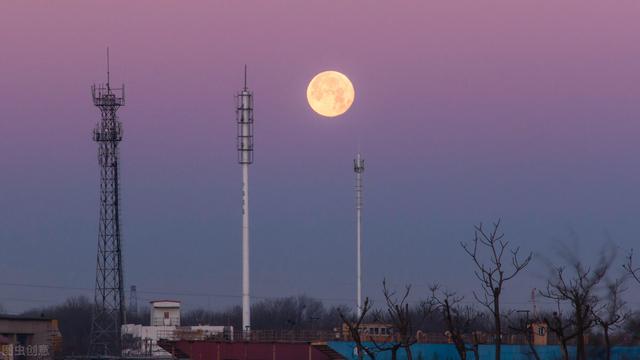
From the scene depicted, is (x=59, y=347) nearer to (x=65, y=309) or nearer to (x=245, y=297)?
(x=245, y=297)

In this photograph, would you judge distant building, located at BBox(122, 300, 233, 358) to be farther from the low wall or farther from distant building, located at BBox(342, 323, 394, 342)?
the low wall

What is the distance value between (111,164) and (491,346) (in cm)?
3909

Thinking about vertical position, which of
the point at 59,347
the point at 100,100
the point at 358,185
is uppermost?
the point at 100,100

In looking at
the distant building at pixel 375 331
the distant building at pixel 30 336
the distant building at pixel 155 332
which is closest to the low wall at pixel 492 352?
the distant building at pixel 375 331

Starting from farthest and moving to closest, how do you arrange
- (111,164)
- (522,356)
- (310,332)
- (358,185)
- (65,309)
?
(65,309) < (111,164) < (358,185) < (310,332) < (522,356)

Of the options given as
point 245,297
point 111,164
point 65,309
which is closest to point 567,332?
point 245,297

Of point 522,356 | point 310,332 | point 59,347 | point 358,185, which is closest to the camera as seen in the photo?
point 522,356

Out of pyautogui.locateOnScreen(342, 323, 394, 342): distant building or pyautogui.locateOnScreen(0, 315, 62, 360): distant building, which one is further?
pyautogui.locateOnScreen(0, 315, 62, 360): distant building

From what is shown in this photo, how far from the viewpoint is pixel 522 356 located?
241ft

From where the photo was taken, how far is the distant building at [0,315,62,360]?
101 meters

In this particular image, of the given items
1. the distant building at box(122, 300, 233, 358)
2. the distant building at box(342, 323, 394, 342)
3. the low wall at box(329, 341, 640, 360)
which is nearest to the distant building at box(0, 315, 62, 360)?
the distant building at box(122, 300, 233, 358)

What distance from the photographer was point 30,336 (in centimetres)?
10781

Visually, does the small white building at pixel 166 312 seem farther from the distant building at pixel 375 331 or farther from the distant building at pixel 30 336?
the distant building at pixel 375 331

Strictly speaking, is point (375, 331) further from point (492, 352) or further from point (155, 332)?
point (155, 332)
